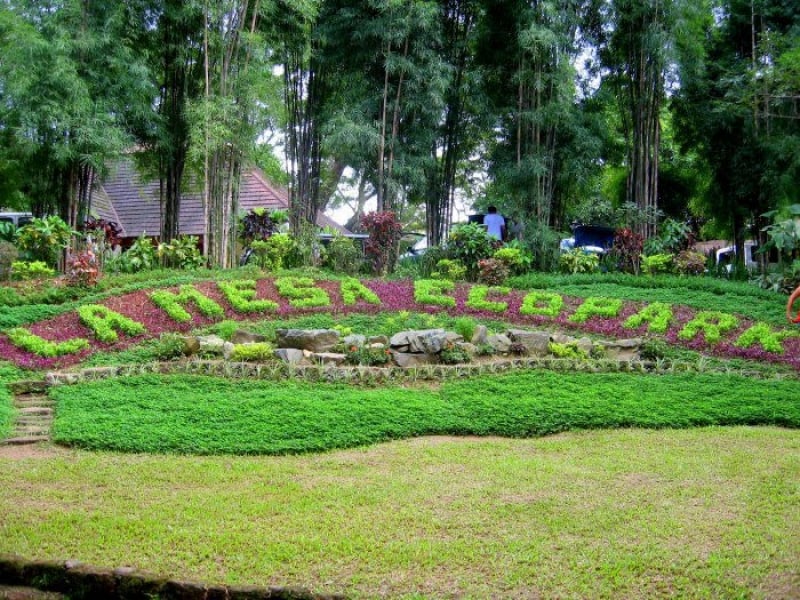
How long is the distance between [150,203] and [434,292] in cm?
983

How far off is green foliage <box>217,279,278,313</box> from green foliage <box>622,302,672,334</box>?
430 centimetres

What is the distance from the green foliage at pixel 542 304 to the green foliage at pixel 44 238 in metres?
6.39

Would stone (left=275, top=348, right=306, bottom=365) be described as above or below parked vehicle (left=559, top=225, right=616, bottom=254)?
below

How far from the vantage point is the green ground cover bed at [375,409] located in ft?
17.9

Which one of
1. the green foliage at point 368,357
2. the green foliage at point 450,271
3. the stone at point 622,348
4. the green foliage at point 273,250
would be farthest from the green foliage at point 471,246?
the green foliage at point 368,357

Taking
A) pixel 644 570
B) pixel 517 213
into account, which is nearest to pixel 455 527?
pixel 644 570

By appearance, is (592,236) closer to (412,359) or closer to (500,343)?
(500,343)

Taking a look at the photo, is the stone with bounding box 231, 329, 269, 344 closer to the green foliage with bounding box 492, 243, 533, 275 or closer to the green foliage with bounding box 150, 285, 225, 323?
the green foliage with bounding box 150, 285, 225, 323

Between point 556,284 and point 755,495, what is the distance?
6639 mm

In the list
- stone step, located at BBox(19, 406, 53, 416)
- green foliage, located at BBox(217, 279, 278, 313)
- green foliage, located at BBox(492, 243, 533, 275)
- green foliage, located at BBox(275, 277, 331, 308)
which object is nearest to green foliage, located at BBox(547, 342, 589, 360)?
green foliage, located at BBox(275, 277, 331, 308)

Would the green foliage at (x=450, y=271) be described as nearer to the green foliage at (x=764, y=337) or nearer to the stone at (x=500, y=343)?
the stone at (x=500, y=343)

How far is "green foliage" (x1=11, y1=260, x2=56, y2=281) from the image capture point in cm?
1006

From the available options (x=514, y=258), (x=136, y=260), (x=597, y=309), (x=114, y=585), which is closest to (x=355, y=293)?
(x=514, y=258)

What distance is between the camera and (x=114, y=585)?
3.19 metres
